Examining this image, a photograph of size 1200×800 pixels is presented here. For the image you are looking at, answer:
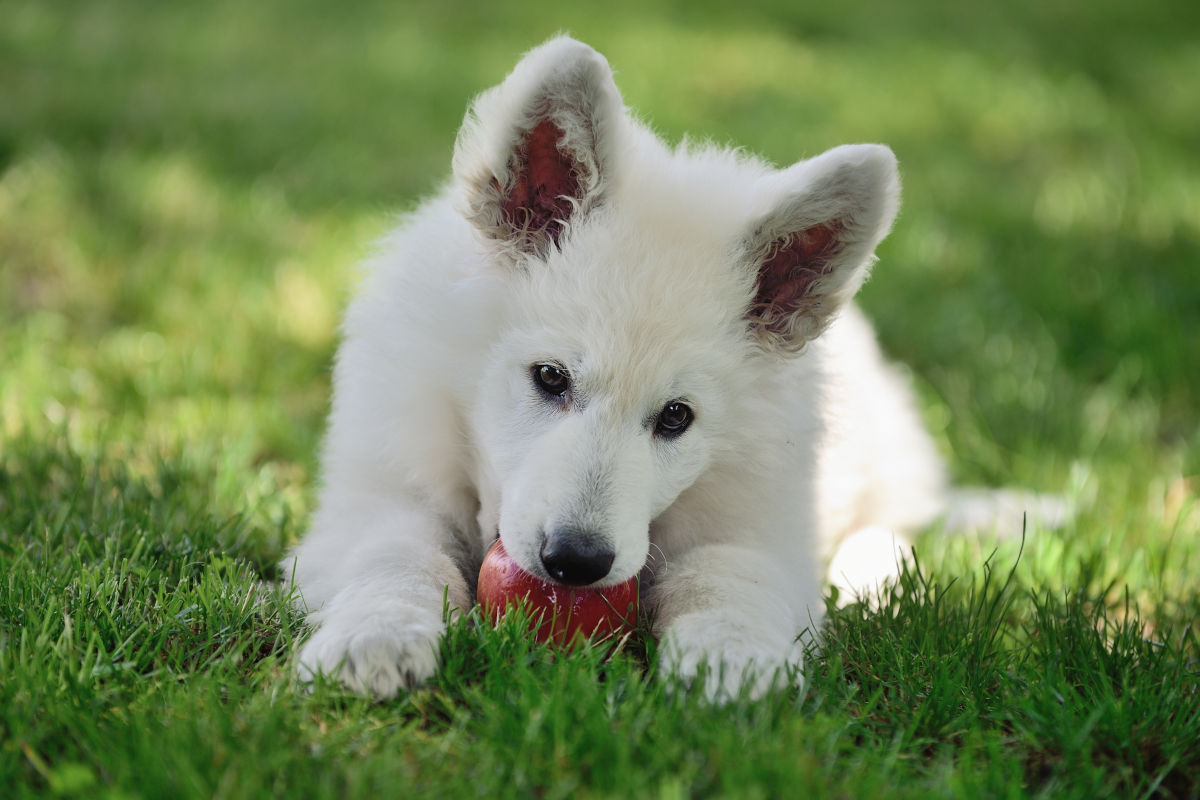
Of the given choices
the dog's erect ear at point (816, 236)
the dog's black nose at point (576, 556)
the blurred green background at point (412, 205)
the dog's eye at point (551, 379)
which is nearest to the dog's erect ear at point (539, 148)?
the dog's eye at point (551, 379)

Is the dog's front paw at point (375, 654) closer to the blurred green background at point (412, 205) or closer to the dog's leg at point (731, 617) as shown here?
the dog's leg at point (731, 617)

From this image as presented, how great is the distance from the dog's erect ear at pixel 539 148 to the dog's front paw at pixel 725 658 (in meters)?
0.96

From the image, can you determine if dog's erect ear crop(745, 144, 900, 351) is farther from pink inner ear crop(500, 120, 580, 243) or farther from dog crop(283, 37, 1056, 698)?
pink inner ear crop(500, 120, 580, 243)

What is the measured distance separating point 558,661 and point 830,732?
0.55 m

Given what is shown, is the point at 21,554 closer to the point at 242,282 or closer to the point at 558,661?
the point at 558,661

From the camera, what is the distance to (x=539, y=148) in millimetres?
2693

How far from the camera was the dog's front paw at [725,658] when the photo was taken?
228 centimetres

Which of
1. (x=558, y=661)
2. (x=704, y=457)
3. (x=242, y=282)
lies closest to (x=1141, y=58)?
(x=242, y=282)

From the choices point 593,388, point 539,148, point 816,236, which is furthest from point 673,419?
point 539,148

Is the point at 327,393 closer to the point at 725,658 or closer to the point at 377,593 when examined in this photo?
the point at 377,593

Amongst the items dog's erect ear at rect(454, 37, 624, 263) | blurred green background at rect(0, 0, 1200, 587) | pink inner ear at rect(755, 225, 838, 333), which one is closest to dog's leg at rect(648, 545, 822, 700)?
pink inner ear at rect(755, 225, 838, 333)

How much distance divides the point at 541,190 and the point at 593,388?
55cm

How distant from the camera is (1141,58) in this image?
10.2 metres

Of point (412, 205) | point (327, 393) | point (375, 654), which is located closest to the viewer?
point (375, 654)
